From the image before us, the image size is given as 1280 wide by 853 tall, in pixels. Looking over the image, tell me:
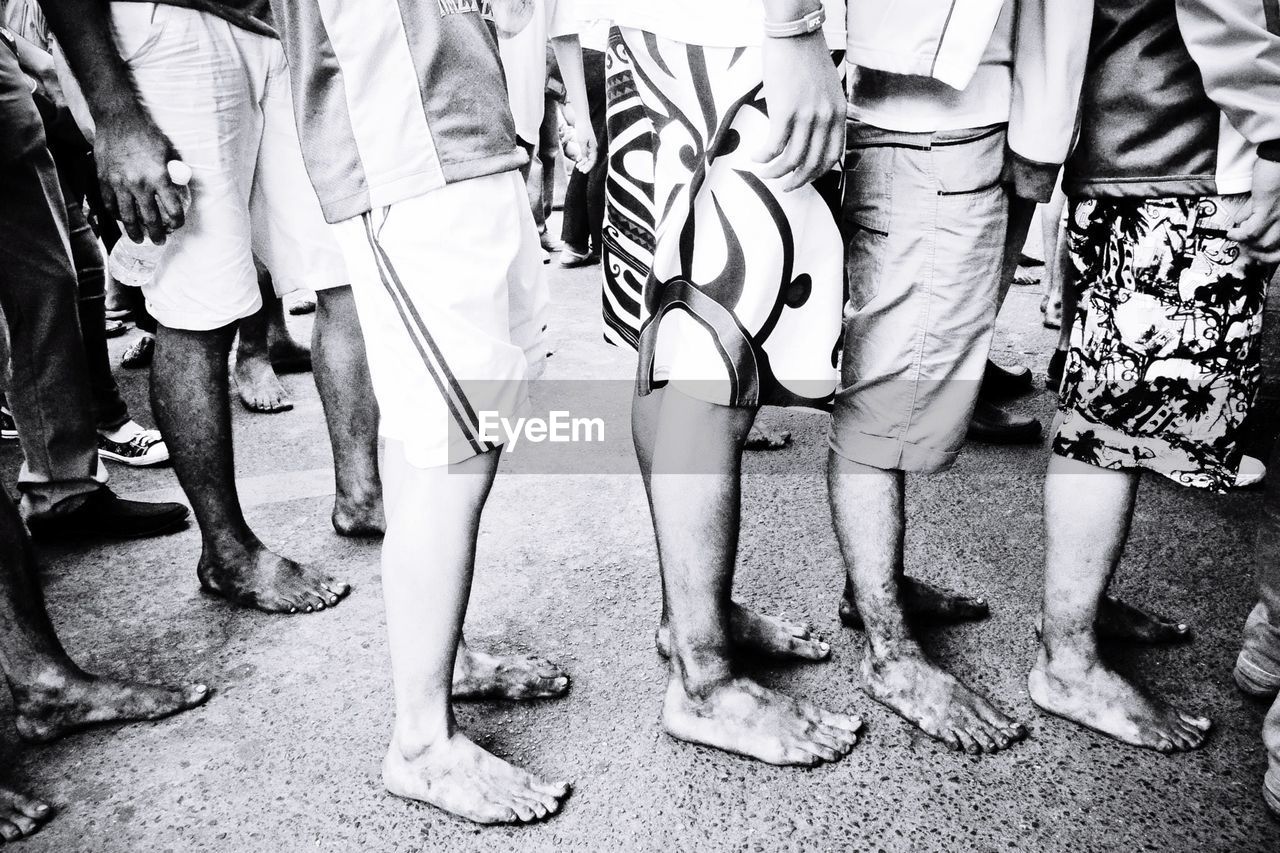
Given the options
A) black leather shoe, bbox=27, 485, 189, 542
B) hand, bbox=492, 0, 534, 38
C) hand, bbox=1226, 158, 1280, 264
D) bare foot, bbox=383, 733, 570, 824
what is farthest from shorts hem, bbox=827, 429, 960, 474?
black leather shoe, bbox=27, 485, 189, 542

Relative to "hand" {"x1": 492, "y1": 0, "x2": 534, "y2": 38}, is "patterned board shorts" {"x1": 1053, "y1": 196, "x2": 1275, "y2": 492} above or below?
below

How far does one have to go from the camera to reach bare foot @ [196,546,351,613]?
206cm

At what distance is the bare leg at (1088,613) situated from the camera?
5.22 ft

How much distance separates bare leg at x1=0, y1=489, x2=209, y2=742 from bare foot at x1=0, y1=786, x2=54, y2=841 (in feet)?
Answer: 0.59

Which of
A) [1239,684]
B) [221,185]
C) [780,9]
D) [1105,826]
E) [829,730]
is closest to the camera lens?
[780,9]

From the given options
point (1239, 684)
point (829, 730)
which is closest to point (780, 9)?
point (829, 730)

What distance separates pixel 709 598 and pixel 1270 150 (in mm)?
1118

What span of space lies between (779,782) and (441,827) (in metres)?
0.57

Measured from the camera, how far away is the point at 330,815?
1474mm

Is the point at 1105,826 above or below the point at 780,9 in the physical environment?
below

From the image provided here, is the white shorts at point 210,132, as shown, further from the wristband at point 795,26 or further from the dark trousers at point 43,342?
the wristband at point 795,26

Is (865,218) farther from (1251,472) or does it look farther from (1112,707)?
(1251,472)

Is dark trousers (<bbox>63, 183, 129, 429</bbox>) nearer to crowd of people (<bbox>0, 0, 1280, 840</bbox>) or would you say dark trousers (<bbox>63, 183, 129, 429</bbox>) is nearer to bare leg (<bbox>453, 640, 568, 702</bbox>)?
crowd of people (<bbox>0, 0, 1280, 840</bbox>)

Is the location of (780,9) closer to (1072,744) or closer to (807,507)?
(1072,744)
